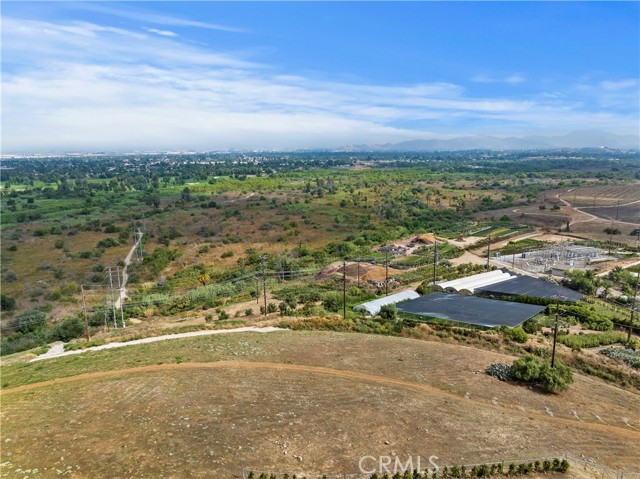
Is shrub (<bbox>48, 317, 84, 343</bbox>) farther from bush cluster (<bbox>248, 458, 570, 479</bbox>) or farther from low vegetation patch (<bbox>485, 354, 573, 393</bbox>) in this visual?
low vegetation patch (<bbox>485, 354, 573, 393</bbox>)

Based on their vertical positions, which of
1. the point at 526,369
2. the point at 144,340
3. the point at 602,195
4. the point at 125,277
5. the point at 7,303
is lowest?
the point at 125,277

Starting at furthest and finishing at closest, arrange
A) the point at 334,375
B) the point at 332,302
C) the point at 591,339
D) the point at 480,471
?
the point at 332,302 → the point at 591,339 → the point at 334,375 → the point at 480,471

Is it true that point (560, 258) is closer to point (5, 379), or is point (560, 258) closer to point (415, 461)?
point (415, 461)

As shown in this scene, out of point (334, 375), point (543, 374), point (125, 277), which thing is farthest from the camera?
point (125, 277)

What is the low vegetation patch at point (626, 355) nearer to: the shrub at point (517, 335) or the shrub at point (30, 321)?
the shrub at point (517, 335)

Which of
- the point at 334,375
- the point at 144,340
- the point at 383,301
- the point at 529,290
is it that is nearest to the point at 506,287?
the point at 529,290

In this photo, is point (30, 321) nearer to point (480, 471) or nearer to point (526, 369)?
point (480, 471)

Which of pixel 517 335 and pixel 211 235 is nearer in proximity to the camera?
pixel 517 335

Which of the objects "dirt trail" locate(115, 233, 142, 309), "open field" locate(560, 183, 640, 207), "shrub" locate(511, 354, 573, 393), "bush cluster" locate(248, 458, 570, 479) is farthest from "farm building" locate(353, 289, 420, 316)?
"open field" locate(560, 183, 640, 207)
